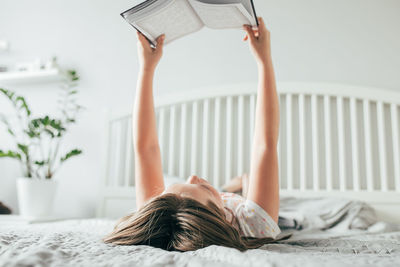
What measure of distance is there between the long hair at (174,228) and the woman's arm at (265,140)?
164 millimetres

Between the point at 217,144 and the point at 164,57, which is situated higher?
the point at 164,57

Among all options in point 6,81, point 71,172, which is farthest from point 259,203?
point 6,81

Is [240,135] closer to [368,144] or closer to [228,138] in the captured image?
[228,138]

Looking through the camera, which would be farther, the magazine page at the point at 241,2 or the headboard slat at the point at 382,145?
the headboard slat at the point at 382,145

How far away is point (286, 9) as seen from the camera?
68.7 inches

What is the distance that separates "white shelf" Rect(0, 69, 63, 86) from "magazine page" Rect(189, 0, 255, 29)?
139 cm

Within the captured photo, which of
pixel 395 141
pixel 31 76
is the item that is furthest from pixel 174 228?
pixel 31 76

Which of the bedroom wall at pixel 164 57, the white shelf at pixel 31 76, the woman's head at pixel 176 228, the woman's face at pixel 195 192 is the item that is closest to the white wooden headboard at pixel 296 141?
the bedroom wall at pixel 164 57

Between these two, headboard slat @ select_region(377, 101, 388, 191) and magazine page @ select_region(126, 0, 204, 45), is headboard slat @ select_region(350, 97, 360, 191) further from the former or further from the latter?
magazine page @ select_region(126, 0, 204, 45)

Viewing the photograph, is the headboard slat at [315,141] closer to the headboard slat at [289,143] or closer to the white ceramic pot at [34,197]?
the headboard slat at [289,143]

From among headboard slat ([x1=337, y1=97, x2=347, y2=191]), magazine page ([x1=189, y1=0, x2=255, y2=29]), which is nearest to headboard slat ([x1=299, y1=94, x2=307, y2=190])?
headboard slat ([x1=337, y1=97, x2=347, y2=191])

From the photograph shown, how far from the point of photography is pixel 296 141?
1605 millimetres

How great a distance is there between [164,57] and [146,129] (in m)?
1.02

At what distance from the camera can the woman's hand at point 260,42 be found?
0.85 m
